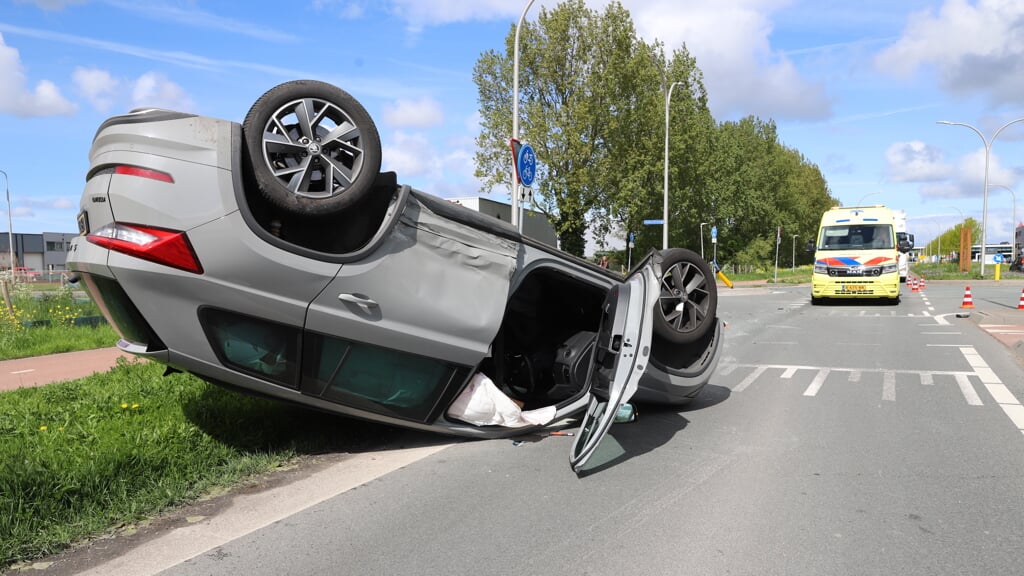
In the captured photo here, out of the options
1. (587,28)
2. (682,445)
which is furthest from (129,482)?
(587,28)

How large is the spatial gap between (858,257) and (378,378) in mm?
18334

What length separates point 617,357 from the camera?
15.6 ft

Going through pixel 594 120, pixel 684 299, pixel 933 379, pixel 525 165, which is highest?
pixel 594 120

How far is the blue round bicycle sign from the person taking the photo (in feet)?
34.1

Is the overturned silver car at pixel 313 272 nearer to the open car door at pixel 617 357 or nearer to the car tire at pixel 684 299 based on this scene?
the open car door at pixel 617 357

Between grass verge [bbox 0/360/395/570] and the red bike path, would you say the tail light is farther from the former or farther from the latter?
the red bike path

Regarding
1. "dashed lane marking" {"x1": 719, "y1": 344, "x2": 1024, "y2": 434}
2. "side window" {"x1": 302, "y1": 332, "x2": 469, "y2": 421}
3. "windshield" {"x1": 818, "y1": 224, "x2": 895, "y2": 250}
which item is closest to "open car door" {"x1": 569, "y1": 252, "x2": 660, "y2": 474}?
"side window" {"x1": 302, "y1": 332, "x2": 469, "y2": 421}

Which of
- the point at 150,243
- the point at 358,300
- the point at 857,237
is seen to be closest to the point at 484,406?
the point at 358,300

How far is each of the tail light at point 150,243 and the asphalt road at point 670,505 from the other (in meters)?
1.38

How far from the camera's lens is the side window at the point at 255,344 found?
3.89m

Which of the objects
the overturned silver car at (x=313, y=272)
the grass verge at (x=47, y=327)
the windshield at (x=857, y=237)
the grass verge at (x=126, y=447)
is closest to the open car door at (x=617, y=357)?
the overturned silver car at (x=313, y=272)

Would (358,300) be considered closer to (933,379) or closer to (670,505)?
(670,505)

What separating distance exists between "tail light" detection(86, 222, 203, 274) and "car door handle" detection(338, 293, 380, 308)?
81cm

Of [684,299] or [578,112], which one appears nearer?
[684,299]
